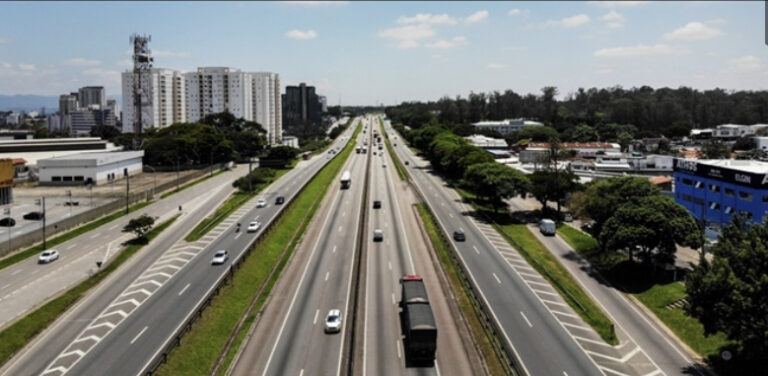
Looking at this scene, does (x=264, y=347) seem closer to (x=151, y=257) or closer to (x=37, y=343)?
(x=37, y=343)

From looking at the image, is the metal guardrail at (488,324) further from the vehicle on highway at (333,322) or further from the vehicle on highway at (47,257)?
the vehicle on highway at (47,257)

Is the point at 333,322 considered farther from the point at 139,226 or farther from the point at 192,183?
the point at 192,183

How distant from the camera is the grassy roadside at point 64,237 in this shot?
61.7 m

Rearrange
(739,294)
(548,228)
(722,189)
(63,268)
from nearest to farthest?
1. (739,294)
2. (63,268)
3. (548,228)
4. (722,189)

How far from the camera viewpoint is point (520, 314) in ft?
151

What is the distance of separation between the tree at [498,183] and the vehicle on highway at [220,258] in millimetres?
40591

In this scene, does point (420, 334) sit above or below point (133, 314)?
above

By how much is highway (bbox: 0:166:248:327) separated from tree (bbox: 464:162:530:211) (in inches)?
1668

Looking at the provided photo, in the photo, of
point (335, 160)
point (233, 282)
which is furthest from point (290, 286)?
point (335, 160)

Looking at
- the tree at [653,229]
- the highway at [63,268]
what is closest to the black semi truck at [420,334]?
the tree at [653,229]

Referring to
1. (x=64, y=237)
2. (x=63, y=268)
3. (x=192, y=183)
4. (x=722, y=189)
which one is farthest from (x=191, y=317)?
(x=192, y=183)

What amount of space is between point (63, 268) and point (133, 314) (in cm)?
1792

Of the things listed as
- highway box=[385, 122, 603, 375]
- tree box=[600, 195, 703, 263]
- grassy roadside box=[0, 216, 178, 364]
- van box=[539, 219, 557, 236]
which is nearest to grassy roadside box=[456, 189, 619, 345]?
van box=[539, 219, 557, 236]

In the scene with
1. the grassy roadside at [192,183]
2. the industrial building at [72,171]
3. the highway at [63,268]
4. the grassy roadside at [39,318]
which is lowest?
the grassy roadside at [39,318]
